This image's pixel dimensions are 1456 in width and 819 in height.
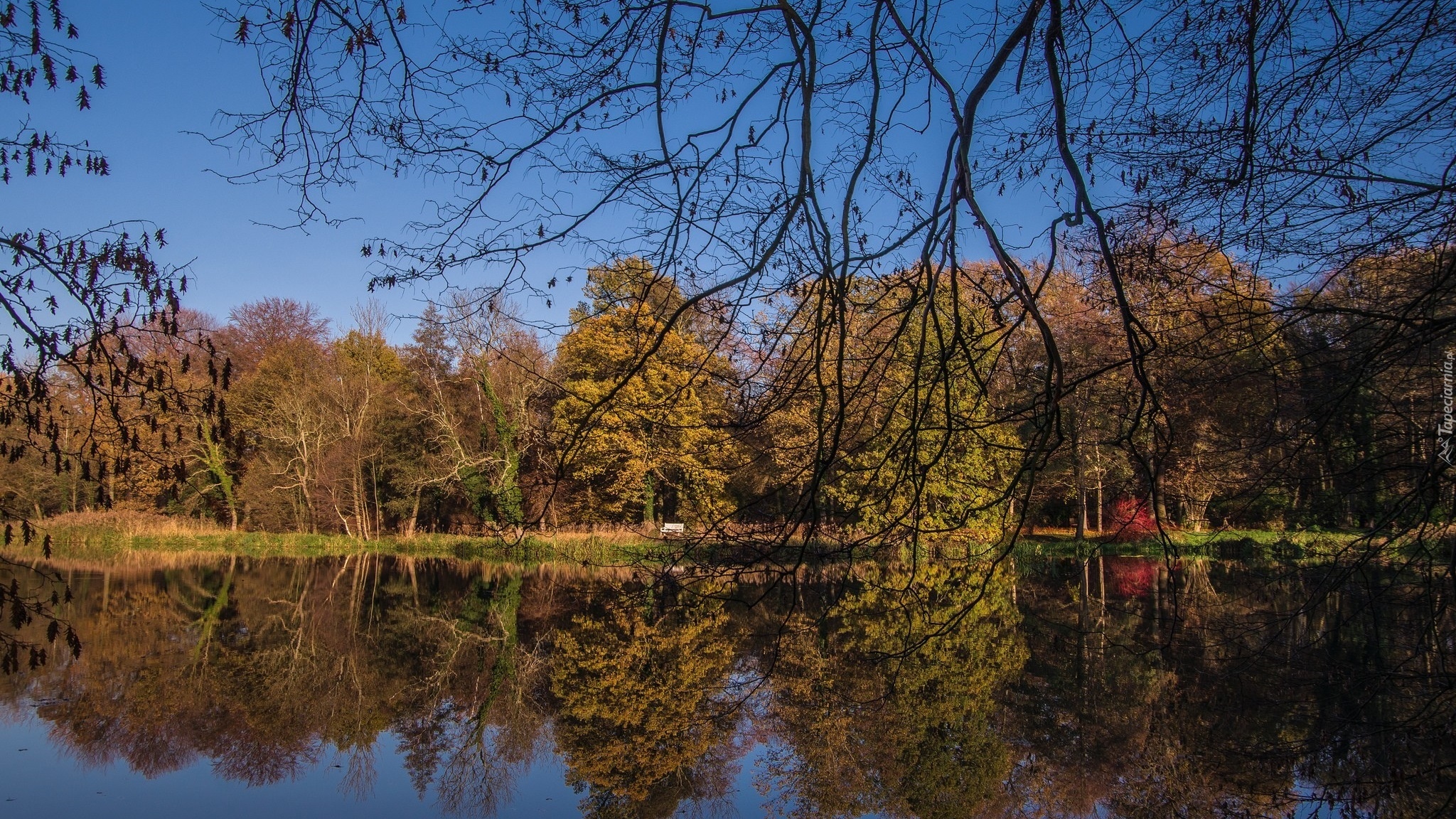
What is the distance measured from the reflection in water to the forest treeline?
61 centimetres

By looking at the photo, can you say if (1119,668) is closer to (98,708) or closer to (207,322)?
(98,708)

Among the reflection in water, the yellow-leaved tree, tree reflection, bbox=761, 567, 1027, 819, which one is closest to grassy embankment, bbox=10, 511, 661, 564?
the yellow-leaved tree

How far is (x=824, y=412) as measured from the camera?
267 cm

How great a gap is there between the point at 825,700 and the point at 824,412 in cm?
569

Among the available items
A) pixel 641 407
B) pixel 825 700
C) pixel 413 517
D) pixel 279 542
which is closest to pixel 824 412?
pixel 641 407

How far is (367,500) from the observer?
28438 millimetres

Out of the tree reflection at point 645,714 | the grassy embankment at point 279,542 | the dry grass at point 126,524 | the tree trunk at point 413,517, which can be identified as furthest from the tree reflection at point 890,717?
the dry grass at point 126,524

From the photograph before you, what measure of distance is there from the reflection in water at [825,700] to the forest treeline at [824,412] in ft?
2.02

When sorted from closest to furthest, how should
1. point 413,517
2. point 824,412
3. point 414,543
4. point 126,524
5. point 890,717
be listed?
point 824,412 → point 890,717 → point 126,524 → point 414,543 → point 413,517

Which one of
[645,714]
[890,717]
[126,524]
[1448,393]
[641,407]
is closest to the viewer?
[641,407]

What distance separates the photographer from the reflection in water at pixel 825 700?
5.54 meters

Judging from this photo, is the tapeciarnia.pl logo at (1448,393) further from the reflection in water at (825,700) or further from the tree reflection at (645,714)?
the tree reflection at (645,714)

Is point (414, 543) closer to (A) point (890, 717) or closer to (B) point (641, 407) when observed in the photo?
(A) point (890, 717)

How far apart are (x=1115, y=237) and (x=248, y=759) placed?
700cm
